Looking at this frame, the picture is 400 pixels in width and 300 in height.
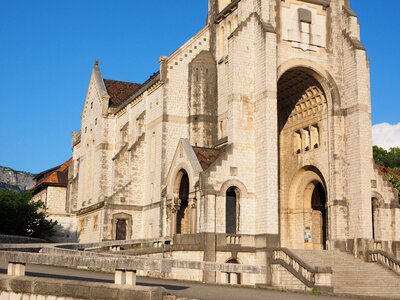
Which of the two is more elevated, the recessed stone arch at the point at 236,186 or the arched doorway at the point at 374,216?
the recessed stone arch at the point at 236,186

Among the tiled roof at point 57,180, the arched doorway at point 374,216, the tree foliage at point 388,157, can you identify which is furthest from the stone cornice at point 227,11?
the tree foliage at point 388,157

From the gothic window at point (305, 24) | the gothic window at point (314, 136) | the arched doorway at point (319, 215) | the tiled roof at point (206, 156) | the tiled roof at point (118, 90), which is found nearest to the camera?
the tiled roof at point (206, 156)

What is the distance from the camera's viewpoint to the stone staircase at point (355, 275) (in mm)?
29127

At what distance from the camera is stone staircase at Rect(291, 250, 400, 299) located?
1147 inches

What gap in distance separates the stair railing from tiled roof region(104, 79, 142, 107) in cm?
2835

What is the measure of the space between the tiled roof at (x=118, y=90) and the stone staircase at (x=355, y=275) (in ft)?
91.9

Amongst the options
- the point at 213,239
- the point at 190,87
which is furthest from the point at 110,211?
the point at 213,239

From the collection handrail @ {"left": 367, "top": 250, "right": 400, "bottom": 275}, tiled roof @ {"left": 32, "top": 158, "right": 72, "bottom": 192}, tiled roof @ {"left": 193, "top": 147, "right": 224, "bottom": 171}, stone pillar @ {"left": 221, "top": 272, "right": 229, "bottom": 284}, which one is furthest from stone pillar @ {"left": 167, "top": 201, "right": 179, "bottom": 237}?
tiled roof @ {"left": 32, "top": 158, "right": 72, "bottom": 192}

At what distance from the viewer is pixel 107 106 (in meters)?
53.8

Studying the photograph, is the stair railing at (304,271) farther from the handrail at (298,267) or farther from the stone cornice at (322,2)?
the stone cornice at (322,2)

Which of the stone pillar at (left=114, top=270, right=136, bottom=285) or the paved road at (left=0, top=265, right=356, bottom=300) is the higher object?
the stone pillar at (left=114, top=270, right=136, bottom=285)

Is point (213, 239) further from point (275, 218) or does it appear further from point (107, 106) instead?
point (107, 106)

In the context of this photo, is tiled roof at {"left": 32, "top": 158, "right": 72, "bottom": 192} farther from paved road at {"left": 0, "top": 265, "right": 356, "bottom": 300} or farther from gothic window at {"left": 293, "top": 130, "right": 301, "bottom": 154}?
paved road at {"left": 0, "top": 265, "right": 356, "bottom": 300}

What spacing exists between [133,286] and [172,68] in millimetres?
30876
